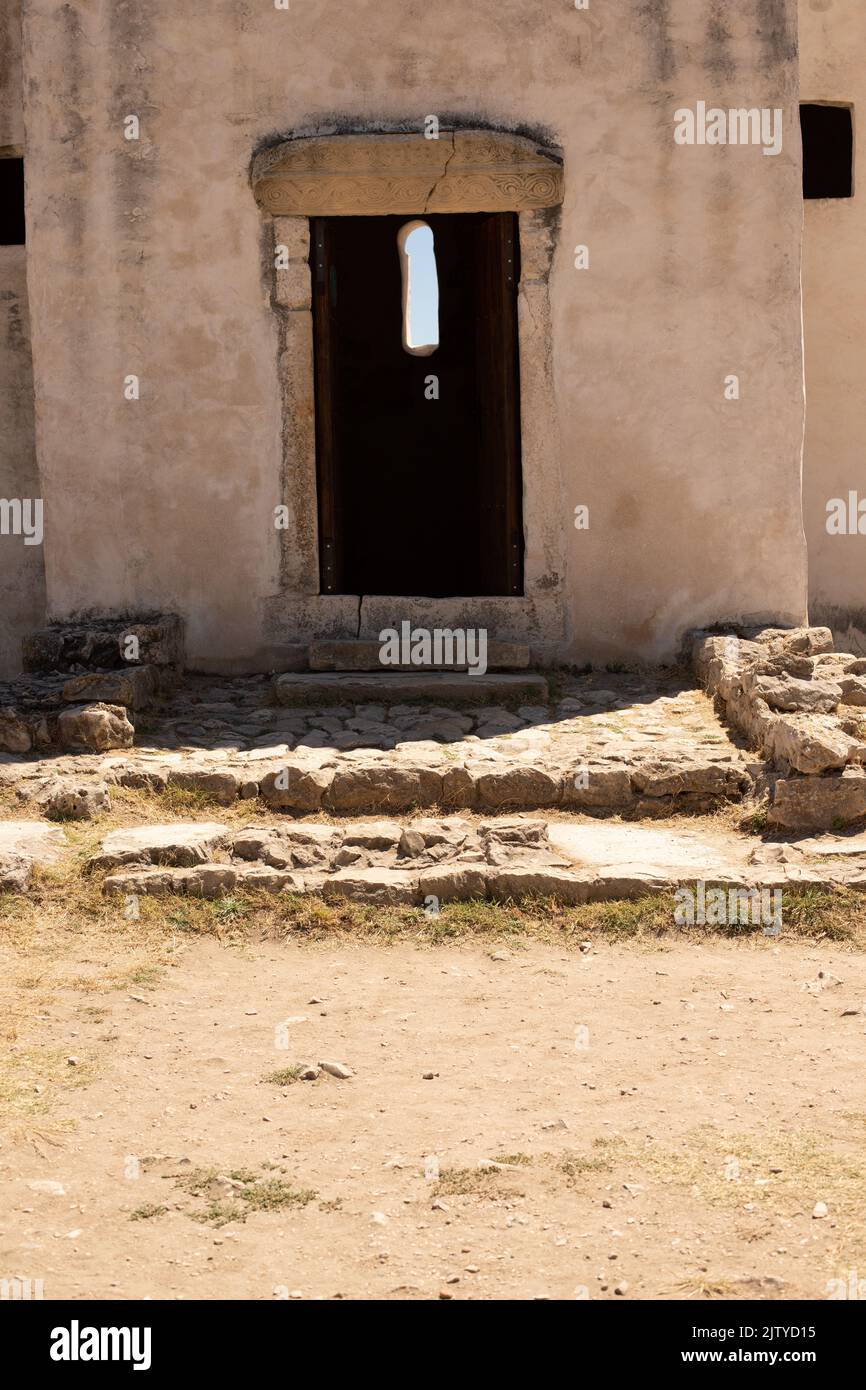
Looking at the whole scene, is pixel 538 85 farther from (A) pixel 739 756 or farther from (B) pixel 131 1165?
(B) pixel 131 1165

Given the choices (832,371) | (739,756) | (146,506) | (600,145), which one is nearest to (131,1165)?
(739,756)

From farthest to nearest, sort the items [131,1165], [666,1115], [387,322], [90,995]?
[387,322] < [90,995] < [666,1115] < [131,1165]

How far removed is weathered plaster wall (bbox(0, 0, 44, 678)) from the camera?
10.1 meters

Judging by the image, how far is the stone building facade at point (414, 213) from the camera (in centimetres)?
859

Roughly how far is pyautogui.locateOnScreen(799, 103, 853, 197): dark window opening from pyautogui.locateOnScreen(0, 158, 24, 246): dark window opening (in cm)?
555

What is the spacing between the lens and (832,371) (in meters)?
10.6

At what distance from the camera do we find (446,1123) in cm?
400

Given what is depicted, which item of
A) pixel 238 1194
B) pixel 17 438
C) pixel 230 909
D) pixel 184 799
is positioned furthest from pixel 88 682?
pixel 238 1194

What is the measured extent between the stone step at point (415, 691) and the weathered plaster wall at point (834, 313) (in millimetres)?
3323

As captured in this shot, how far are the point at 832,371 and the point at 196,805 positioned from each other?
6242 millimetres

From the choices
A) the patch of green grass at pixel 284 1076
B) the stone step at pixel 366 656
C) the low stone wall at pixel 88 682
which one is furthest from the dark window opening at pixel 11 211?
the patch of green grass at pixel 284 1076

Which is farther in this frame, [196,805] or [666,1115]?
[196,805]

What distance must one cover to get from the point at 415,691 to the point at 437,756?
1188 mm

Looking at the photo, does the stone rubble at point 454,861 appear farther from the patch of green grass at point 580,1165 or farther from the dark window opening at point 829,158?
the dark window opening at point 829,158
